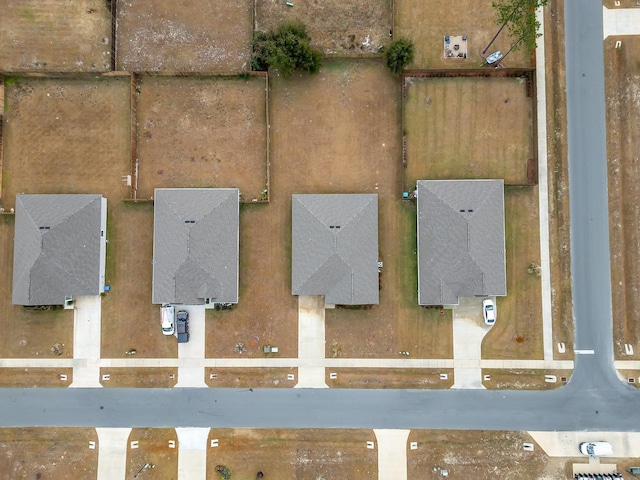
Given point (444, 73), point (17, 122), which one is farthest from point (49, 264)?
point (444, 73)

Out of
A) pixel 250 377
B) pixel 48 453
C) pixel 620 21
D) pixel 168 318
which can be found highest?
pixel 620 21

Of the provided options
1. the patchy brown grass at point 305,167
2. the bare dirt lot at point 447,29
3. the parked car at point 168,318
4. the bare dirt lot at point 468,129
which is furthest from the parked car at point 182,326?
the bare dirt lot at point 447,29

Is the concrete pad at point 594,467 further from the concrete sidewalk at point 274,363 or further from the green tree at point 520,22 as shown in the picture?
the green tree at point 520,22

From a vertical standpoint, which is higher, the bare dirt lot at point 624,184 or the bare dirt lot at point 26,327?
the bare dirt lot at point 624,184

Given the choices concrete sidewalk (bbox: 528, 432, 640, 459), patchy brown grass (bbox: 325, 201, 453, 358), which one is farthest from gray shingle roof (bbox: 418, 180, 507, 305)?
concrete sidewalk (bbox: 528, 432, 640, 459)

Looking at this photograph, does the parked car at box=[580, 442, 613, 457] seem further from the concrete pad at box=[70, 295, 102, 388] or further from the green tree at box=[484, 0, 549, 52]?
the concrete pad at box=[70, 295, 102, 388]

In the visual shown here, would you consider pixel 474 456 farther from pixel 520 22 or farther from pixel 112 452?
pixel 520 22

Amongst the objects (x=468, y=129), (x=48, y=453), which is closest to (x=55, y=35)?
(x=48, y=453)
